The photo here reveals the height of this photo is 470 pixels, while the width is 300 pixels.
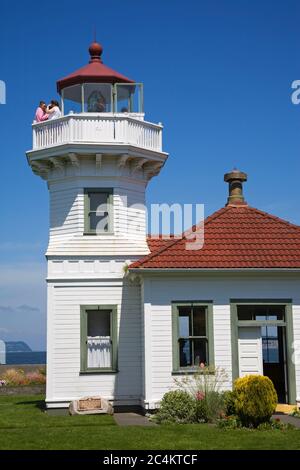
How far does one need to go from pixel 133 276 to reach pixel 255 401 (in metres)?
5.00

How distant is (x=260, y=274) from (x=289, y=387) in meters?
2.94

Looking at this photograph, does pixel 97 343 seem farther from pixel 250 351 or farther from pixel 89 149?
pixel 89 149

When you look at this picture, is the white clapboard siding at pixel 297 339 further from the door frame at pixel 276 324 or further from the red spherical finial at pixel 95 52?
the red spherical finial at pixel 95 52

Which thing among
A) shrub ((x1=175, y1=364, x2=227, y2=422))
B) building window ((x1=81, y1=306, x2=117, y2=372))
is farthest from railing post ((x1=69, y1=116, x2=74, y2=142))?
shrub ((x1=175, y1=364, x2=227, y2=422))

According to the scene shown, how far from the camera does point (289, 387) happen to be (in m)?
17.0

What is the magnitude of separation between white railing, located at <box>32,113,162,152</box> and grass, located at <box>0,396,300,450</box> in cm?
726

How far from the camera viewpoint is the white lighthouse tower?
17.6 meters

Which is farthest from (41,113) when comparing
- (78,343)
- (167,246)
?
(78,343)

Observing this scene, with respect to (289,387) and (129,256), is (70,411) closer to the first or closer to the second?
(129,256)

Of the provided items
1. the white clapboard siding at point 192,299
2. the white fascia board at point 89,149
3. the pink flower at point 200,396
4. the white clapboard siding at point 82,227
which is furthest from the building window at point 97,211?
the pink flower at point 200,396

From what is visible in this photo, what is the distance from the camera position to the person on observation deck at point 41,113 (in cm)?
1900

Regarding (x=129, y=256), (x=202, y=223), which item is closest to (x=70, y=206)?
(x=129, y=256)

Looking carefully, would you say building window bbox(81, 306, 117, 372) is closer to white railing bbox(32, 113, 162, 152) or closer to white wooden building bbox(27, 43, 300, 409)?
white wooden building bbox(27, 43, 300, 409)

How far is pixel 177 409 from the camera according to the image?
50.5 feet
